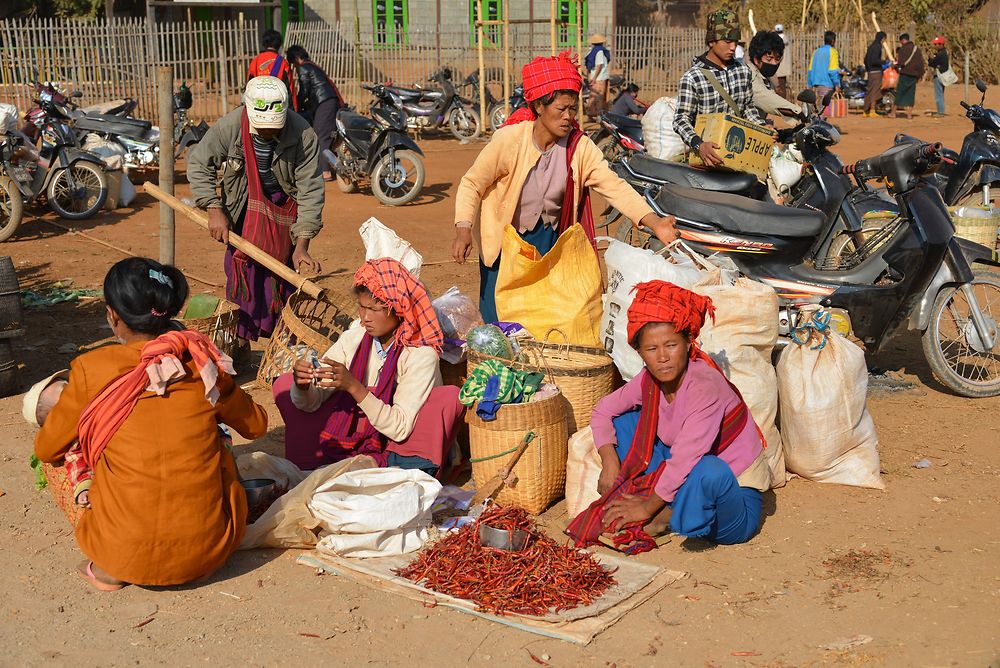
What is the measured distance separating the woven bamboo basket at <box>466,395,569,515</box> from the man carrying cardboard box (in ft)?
10.2

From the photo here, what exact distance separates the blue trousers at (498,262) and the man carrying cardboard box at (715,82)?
1961 millimetres

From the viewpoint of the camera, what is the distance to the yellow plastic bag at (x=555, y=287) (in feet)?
15.8

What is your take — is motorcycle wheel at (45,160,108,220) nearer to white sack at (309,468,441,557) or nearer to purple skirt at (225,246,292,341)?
purple skirt at (225,246,292,341)

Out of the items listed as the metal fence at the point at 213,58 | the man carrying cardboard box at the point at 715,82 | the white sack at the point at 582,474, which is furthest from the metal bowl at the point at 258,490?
the metal fence at the point at 213,58

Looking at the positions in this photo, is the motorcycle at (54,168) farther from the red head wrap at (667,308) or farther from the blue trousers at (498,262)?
the red head wrap at (667,308)

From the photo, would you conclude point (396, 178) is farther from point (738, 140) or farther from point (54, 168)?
point (738, 140)

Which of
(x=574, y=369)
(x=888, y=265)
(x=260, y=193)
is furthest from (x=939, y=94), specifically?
(x=574, y=369)

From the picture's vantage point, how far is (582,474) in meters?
4.08

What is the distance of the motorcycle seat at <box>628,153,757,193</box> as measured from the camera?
6.70 m

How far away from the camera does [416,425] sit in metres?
4.18

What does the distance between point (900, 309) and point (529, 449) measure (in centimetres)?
239

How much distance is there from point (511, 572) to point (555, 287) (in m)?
1.71

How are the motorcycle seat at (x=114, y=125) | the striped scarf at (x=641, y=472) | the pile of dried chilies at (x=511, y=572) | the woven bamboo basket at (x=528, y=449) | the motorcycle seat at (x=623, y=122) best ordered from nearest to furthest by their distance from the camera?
the pile of dried chilies at (x=511, y=572), the striped scarf at (x=641, y=472), the woven bamboo basket at (x=528, y=449), the motorcycle seat at (x=623, y=122), the motorcycle seat at (x=114, y=125)

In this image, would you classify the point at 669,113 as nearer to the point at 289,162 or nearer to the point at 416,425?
the point at 289,162
